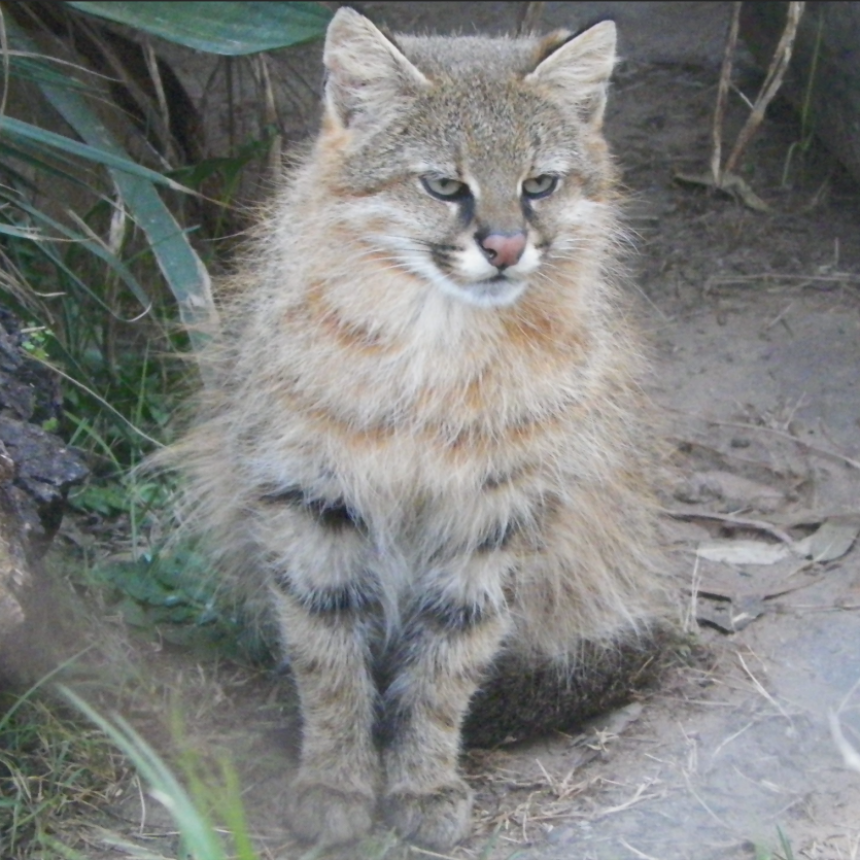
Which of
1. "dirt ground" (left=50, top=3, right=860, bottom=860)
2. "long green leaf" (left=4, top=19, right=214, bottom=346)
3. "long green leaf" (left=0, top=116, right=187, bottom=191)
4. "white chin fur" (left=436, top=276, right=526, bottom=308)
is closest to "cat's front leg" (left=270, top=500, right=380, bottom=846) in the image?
"dirt ground" (left=50, top=3, right=860, bottom=860)

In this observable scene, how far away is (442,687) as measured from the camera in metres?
3.72

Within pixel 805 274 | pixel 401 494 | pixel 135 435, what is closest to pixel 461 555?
pixel 401 494

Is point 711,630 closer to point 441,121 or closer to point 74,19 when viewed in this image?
point 441,121

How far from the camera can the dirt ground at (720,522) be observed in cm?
361

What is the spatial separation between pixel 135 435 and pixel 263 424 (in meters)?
1.29

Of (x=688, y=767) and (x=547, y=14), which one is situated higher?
(x=547, y=14)

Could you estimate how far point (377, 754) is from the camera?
3852 millimetres

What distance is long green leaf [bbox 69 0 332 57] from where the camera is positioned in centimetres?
472

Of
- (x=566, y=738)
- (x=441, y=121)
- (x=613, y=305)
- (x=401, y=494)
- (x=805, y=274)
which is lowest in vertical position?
(x=566, y=738)

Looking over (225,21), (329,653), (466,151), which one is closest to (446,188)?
(466,151)

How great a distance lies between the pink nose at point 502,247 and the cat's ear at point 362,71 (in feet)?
1.44

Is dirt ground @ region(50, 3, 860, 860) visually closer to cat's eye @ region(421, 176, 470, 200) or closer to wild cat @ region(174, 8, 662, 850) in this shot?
wild cat @ region(174, 8, 662, 850)

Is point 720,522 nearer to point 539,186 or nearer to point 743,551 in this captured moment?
point 743,551

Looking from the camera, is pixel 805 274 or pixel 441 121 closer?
pixel 441 121
